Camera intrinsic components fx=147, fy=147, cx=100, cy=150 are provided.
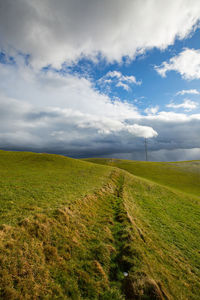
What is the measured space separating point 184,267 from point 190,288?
2246mm

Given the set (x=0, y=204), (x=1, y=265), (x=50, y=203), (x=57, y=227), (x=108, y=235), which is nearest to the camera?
(x=1, y=265)

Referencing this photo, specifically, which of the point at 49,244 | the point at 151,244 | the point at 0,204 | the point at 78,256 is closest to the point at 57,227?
the point at 49,244

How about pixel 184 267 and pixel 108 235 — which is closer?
pixel 184 267

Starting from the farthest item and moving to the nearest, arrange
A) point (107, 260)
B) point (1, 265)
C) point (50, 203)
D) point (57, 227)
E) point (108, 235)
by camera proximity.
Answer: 1. point (50, 203)
2. point (108, 235)
3. point (57, 227)
4. point (107, 260)
5. point (1, 265)

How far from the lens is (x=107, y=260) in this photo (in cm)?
1052

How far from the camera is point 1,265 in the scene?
7.41 meters

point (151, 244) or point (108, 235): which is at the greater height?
point (108, 235)

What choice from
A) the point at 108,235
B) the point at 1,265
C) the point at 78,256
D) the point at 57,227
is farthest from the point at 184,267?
the point at 1,265

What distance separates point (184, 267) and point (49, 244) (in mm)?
11280

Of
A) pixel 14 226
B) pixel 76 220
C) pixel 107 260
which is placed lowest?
pixel 107 260

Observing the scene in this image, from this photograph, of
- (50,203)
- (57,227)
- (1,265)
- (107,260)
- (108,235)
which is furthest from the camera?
(50,203)

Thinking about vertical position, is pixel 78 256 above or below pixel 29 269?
below

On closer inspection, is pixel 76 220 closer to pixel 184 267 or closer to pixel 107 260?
pixel 107 260

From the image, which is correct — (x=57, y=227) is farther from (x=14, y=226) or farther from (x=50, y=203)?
(x=50, y=203)
